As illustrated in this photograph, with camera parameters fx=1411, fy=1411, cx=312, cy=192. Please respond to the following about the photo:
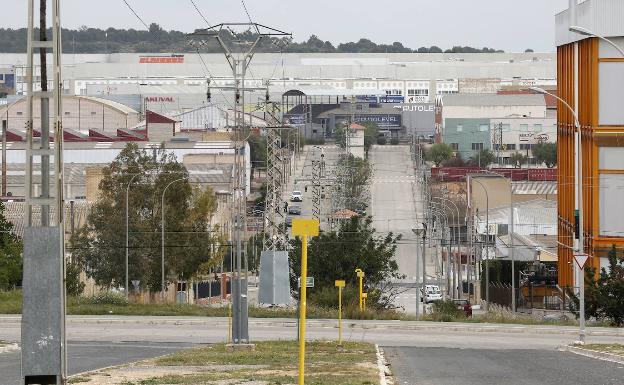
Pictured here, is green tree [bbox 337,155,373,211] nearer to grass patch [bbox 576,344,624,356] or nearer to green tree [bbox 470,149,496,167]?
green tree [bbox 470,149,496,167]

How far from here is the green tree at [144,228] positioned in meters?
57.0

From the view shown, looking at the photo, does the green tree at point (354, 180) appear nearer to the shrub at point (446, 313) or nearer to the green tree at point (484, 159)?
the green tree at point (484, 159)

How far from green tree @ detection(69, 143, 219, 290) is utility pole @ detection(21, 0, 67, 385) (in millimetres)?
43323

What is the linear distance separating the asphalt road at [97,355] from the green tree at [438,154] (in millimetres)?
108635

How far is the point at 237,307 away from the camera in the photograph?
97.7 ft

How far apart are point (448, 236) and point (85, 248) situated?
25.0 m

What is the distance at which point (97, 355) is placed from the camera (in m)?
27.4

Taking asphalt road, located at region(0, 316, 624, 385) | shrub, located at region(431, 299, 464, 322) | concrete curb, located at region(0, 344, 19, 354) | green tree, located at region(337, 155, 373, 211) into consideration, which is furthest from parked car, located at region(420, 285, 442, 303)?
concrete curb, located at region(0, 344, 19, 354)

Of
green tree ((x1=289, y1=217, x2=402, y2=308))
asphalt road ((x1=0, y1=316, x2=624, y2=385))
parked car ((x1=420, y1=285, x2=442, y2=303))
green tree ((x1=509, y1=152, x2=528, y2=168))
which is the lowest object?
parked car ((x1=420, y1=285, x2=442, y2=303))

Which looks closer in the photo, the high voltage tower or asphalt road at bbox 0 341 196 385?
asphalt road at bbox 0 341 196 385

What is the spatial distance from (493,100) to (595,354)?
143664 mm

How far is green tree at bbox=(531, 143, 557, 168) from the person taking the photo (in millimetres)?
136375

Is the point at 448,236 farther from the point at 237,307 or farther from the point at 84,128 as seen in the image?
the point at 84,128

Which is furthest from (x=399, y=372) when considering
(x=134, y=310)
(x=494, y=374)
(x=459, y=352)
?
(x=134, y=310)
